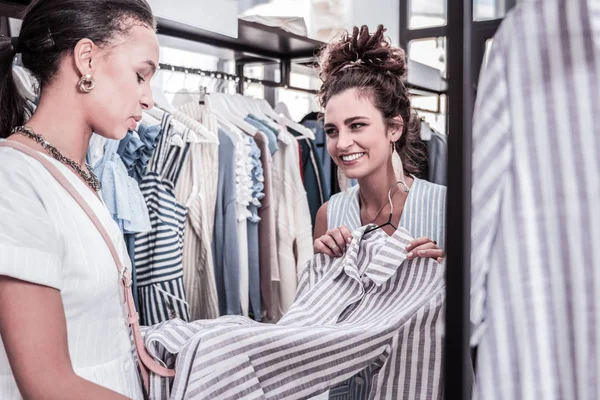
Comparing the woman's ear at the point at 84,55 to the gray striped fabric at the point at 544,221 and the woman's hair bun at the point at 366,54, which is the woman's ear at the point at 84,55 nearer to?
the gray striped fabric at the point at 544,221

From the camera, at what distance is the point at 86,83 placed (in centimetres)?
111

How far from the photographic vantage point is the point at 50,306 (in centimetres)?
92

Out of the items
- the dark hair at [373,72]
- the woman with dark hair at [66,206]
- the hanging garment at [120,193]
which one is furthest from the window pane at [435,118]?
the woman with dark hair at [66,206]

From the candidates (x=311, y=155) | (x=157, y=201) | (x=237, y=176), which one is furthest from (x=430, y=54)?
(x=157, y=201)

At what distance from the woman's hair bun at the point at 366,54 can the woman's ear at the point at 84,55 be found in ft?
3.54

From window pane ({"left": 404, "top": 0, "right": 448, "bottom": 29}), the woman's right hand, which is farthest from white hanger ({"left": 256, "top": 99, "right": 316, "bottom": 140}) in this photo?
the woman's right hand

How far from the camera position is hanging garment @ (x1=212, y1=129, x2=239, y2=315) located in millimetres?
2725

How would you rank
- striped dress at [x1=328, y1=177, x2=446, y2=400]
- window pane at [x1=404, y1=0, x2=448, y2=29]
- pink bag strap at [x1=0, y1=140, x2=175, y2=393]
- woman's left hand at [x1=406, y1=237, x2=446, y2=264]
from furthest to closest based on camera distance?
window pane at [x1=404, y1=0, x2=448, y2=29]
striped dress at [x1=328, y1=177, x2=446, y2=400]
woman's left hand at [x1=406, y1=237, x2=446, y2=264]
pink bag strap at [x1=0, y1=140, x2=175, y2=393]

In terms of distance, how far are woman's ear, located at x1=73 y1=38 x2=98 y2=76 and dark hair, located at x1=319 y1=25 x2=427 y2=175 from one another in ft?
3.50

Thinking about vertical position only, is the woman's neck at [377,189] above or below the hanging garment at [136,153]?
below

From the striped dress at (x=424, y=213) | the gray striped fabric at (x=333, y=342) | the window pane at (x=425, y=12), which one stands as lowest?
the gray striped fabric at (x=333, y=342)

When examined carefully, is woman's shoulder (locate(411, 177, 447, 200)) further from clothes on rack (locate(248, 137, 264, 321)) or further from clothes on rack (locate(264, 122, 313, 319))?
clothes on rack (locate(264, 122, 313, 319))

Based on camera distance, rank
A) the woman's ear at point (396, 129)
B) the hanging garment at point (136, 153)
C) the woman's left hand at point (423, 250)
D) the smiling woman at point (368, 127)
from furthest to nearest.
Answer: the hanging garment at point (136, 153), the woman's ear at point (396, 129), the smiling woman at point (368, 127), the woman's left hand at point (423, 250)

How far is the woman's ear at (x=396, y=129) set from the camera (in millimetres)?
2104
